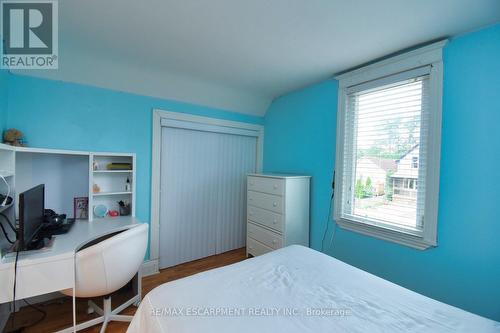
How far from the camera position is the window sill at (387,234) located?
71.8 inches

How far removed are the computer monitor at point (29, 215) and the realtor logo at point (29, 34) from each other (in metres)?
1.17

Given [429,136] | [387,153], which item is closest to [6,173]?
[387,153]

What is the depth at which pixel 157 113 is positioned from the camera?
2.69 m

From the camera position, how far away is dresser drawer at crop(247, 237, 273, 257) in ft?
9.25

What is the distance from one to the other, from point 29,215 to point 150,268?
5.27 feet

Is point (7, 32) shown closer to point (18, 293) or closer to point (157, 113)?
point (157, 113)

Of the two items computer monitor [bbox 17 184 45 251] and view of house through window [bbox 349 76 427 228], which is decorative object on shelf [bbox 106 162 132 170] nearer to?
computer monitor [bbox 17 184 45 251]

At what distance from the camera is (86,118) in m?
2.31

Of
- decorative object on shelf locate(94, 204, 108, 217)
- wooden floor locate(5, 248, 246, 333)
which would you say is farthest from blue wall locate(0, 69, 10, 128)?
wooden floor locate(5, 248, 246, 333)

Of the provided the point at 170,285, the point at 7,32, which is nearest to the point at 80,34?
the point at 7,32

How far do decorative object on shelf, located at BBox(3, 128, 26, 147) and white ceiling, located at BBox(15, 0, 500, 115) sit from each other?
0.62 metres

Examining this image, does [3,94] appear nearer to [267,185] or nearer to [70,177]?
[70,177]

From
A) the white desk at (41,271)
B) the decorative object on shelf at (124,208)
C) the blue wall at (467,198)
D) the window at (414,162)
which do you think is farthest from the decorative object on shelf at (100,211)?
the window at (414,162)

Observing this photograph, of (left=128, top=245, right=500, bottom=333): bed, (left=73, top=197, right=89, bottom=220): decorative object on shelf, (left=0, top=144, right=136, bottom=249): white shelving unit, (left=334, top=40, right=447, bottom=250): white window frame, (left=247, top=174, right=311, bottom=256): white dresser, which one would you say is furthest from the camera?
(left=247, top=174, right=311, bottom=256): white dresser
